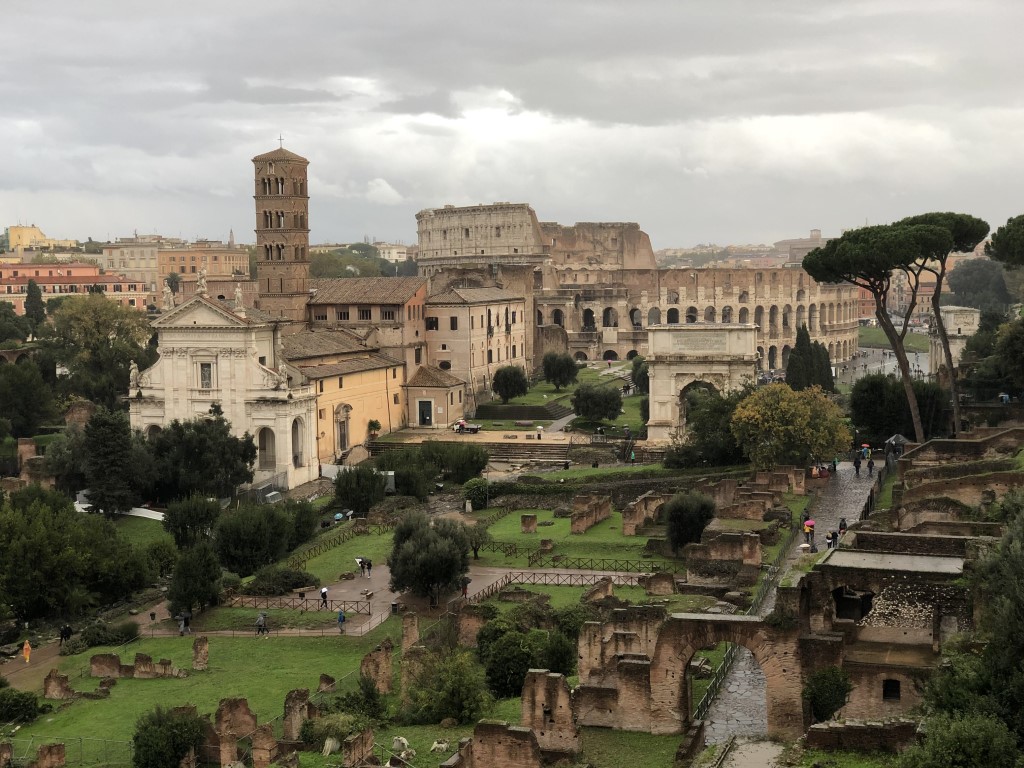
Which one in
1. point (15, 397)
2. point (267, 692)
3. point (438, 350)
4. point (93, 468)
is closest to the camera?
point (267, 692)

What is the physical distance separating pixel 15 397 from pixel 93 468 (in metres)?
18.6

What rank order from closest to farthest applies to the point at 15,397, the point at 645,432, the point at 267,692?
the point at 267,692, the point at 645,432, the point at 15,397

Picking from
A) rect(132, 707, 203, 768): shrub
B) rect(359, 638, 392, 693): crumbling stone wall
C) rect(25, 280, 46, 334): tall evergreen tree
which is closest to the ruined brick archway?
rect(359, 638, 392, 693): crumbling stone wall

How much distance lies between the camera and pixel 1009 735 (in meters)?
17.8

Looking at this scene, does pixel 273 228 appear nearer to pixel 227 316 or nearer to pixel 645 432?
pixel 227 316

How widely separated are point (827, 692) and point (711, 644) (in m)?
1.99

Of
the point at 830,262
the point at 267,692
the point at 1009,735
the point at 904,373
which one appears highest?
the point at 830,262

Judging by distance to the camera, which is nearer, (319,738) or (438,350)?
(319,738)

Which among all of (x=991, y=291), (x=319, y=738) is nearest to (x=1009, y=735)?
(x=319, y=738)

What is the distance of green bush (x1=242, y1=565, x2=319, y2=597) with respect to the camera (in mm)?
36219

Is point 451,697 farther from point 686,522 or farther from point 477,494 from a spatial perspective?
point 477,494

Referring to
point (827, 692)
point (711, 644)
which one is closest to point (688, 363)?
point (711, 644)

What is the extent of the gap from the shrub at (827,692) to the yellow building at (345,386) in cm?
3650

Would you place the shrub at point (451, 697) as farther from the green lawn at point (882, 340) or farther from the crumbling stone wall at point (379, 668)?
the green lawn at point (882, 340)
